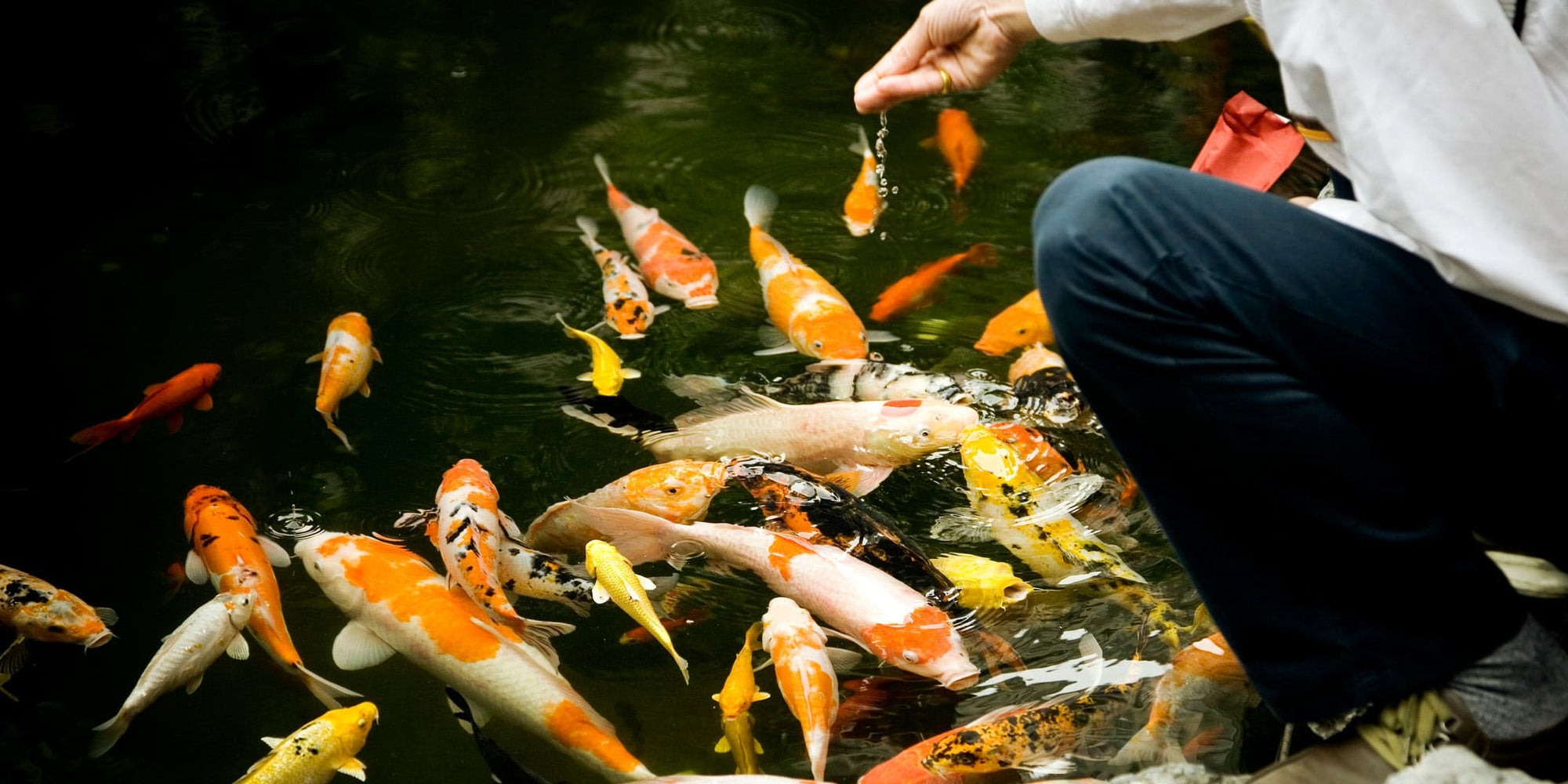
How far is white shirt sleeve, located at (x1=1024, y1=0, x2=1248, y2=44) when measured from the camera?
6.25ft

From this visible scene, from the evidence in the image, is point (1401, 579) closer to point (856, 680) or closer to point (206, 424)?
point (856, 680)

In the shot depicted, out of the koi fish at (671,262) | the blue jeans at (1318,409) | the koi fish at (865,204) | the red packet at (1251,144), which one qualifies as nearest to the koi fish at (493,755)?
the blue jeans at (1318,409)

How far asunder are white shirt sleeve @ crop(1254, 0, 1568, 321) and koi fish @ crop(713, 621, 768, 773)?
4.45ft

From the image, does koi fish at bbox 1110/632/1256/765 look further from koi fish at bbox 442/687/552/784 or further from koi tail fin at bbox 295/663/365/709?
koi tail fin at bbox 295/663/365/709

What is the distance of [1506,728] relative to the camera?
1541 mm

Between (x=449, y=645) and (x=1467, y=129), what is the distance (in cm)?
189

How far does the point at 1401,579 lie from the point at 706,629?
4.54 feet

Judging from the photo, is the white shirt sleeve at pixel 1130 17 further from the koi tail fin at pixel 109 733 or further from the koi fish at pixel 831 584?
the koi tail fin at pixel 109 733

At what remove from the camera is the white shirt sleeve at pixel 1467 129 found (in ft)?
4.47

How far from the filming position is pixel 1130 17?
2021 mm

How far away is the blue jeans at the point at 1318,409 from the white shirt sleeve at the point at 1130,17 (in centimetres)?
47

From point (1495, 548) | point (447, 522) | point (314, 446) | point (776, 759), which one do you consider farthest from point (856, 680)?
point (314, 446)

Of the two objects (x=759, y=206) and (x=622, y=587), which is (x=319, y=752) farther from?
(x=759, y=206)

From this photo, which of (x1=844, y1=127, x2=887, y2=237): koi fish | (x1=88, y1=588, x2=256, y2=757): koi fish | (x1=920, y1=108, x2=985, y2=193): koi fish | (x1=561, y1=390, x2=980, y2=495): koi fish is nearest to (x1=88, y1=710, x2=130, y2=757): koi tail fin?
(x1=88, y1=588, x2=256, y2=757): koi fish
